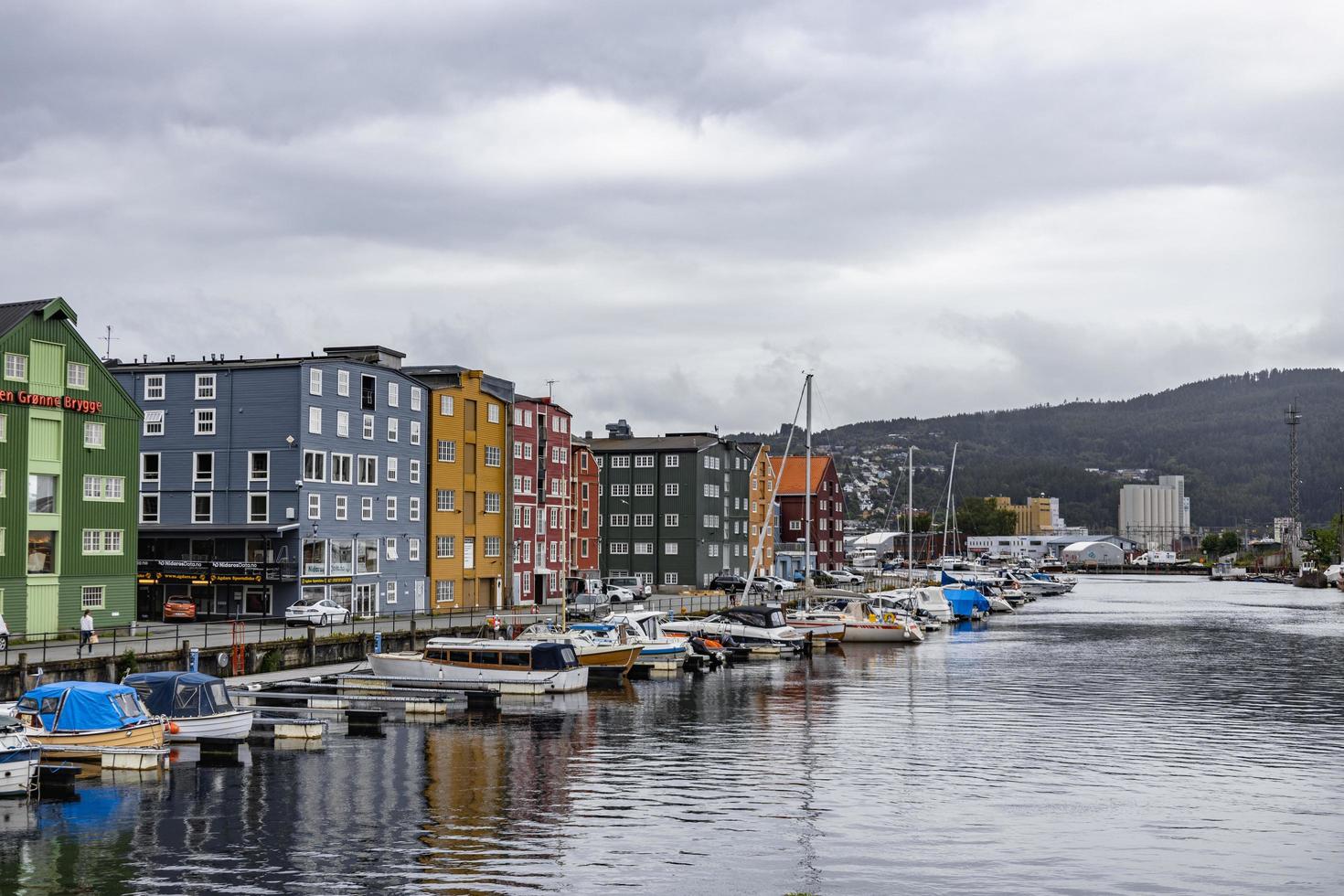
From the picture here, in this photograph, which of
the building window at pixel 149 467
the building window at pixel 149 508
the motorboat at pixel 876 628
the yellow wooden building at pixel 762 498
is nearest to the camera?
the building window at pixel 149 508

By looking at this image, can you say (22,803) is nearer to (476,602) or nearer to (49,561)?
(49,561)

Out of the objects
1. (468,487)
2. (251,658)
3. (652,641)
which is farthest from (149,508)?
(652,641)

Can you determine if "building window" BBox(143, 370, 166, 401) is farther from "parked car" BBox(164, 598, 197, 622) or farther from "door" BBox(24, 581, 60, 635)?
"door" BBox(24, 581, 60, 635)

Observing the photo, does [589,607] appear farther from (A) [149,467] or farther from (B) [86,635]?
(B) [86,635]

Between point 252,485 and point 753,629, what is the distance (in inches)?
1477

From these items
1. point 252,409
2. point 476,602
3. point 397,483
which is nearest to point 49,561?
point 252,409

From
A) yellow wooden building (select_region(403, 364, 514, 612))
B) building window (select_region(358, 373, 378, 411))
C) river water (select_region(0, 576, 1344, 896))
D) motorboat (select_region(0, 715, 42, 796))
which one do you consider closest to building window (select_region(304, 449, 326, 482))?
building window (select_region(358, 373, 378, 411))

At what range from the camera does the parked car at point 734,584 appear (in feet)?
497

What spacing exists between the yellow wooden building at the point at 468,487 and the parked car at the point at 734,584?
37.6m

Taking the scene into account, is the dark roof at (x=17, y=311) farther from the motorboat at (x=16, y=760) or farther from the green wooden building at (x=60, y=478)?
the motorboat at (x=16, y=760)

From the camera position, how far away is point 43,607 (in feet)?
246

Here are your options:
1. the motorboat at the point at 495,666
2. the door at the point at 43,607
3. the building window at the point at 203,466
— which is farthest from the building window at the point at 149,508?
the motorboat at the point at 495,666

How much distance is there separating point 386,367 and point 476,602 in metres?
23.5

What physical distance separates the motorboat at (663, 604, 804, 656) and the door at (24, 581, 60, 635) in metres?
40.6
